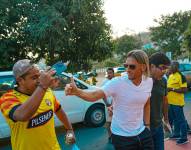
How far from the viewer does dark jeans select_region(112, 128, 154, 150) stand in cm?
377

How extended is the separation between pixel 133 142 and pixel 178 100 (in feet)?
12.3

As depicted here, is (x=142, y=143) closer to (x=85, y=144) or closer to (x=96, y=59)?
(x=85, y=144)

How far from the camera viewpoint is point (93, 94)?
3650 millimetres

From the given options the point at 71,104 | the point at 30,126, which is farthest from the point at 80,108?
the point at 30,126

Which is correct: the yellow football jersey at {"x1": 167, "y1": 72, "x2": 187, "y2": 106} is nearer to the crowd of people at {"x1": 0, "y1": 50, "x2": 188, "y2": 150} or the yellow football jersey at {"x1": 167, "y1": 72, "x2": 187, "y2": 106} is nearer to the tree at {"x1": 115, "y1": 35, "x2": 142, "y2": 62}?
the crowd of people at {"x1": 0, "y1": 50, "x2": 188, "y2": 150}

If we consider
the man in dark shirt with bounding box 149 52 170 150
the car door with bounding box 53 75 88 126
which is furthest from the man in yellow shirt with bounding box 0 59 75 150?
the car door with bounding box 53 75 88 126

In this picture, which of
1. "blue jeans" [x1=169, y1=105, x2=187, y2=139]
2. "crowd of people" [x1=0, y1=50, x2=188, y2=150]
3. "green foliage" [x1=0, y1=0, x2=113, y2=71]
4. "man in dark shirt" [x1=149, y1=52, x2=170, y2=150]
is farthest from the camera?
"green foliage" [x1=0, y1=0, x2=113, y2=71]

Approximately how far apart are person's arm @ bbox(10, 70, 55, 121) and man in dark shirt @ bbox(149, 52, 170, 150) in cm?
232

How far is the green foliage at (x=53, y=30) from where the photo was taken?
10.1 m

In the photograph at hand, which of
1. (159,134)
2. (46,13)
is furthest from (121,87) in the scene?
(46,13)

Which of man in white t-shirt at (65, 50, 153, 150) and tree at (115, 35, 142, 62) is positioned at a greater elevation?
tree at (115, 35, 142, 62)

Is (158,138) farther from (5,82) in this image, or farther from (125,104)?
(5,82)

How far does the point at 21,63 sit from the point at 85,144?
538 cm

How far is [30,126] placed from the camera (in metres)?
3.02
